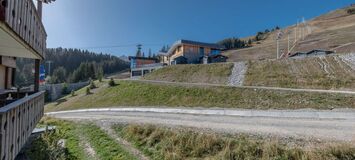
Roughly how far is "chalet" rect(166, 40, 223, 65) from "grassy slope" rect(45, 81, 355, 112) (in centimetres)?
2034

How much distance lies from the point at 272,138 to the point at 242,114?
8.77 meters

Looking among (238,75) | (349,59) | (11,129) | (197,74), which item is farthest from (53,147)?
(349,59)

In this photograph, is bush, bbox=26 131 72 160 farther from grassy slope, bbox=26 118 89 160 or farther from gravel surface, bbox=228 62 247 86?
gravel surface, bbox=228 62 247 86

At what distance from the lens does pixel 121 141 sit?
1321 centimetres

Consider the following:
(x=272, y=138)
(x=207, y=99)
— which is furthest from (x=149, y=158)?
(x=207, y=99)

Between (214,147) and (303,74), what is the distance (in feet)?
91.0

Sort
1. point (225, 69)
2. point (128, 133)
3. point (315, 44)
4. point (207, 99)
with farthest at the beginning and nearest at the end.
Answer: point (315, 44)
point (225, 69)
point (207, 99)
point (128, 133)

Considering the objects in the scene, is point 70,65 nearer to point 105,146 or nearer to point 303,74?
point 303,74

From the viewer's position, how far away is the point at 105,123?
16.8m

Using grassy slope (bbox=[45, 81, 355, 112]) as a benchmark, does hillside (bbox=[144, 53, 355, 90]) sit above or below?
above

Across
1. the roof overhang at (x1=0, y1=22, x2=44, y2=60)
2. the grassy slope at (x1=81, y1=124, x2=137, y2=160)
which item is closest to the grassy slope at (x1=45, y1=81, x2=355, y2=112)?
the grassy slope at (x1=81, y1=124, x2=137, y2=160)

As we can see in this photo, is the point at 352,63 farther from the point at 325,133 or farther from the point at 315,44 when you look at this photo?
the point at 315,44

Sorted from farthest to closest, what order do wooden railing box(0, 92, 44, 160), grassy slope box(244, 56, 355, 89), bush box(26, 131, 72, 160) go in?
1. grassy slope box(244, 56, 355, 89)
2. bush box(26, 131, 72, 160)
3. wooden railing box(0, 92, 44, 160)

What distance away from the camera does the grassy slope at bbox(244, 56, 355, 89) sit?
2933 cm
